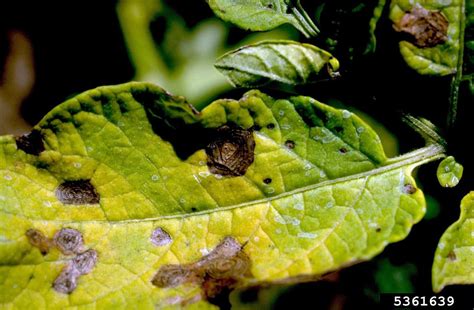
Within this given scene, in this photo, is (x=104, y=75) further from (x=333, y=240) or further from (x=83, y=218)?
(x=333, y=240)

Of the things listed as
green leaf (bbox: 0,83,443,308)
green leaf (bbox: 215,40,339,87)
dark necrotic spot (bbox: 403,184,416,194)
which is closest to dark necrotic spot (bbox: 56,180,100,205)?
green leaf (bbox: 0,83,443,308)

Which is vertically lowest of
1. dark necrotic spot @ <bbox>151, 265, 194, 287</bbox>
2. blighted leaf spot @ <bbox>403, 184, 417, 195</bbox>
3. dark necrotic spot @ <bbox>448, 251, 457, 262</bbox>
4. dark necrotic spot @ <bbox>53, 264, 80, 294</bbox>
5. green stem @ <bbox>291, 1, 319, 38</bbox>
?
dark necrotic spot @ <bbox>53, 264, 80, 294</bbox>

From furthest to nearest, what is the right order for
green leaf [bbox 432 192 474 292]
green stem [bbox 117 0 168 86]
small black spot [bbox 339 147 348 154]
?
1. green stem [bbox 117 0 168 86]
2. small black spot [bbox 339 147 348 154]
3. green leaf [bbox 432 192 474 292]

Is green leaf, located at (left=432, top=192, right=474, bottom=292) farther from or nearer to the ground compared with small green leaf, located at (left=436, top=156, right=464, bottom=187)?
nearer to the ground

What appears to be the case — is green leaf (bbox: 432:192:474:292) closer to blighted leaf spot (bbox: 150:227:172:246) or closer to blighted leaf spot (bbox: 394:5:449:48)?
blighted leaf spot (bbox: 394:5:449:48)

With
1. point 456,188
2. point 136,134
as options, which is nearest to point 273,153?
point 136,134

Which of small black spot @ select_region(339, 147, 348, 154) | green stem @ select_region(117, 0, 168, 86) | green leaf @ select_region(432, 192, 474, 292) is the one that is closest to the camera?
green leaf @ select_region(432, 192, 474, 292)

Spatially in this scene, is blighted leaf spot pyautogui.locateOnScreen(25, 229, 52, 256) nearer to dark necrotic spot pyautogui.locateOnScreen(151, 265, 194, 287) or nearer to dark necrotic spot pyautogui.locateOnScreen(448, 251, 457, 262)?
dark necrotic spot pyautogui.locateOnScreen(151, 265, 194, 287)

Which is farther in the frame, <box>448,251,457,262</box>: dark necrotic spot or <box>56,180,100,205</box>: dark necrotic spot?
<box>56,180,100,205</box>: dark necrotic spot

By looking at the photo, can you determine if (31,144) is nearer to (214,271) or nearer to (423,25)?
(214,271)
